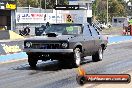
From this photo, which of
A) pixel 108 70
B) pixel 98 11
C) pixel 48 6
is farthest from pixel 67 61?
pixel 98 11

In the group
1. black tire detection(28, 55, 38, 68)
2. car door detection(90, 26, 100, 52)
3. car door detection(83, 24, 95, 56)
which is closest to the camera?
black tire detection(28, 55, 38, 68)

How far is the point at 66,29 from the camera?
15336 mm

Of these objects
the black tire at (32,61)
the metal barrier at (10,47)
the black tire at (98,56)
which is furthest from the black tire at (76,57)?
the metal barrier at (10,47)

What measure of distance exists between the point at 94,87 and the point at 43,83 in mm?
1814

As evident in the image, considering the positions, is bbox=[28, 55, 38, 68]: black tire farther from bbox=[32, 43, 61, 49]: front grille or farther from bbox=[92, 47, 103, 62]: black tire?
bbox=[92, 47, 103, 62]: black tire

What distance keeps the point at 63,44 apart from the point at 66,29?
142 centimetres

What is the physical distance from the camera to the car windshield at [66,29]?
15254 millimetres

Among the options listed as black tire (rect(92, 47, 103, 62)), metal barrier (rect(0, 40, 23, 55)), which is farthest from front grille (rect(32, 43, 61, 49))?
metal barrier (rect(0, 40, 23, 55))

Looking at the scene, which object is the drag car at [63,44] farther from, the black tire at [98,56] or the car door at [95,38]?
the black tire at [98,56]

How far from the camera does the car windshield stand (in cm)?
1525

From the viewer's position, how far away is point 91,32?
53.9ft

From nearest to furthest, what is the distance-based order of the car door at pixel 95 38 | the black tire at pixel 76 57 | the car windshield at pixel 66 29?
the black tire at pixel 76 57
the car windshield at pixel 66 29
the car door at pixel 95 38

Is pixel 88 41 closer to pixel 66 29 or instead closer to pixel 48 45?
pixel 66 29

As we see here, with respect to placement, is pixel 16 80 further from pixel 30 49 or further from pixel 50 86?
pixel 30 49
